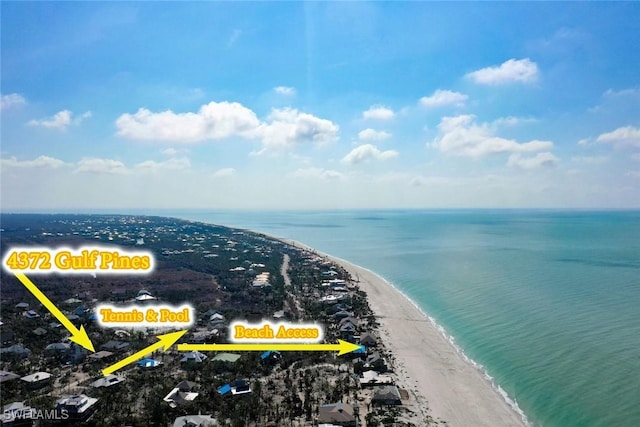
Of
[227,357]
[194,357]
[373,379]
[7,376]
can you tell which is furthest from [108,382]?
[373,379]

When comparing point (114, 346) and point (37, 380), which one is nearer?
point (37, 380)

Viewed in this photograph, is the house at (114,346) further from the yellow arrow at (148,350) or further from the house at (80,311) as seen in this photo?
the house at (80,311)

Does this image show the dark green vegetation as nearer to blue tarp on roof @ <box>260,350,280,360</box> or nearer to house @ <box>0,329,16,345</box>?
house @ <box>0,329,16,345</box>

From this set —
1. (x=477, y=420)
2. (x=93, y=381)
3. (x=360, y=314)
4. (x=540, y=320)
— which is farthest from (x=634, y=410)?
(x=93, y=381)

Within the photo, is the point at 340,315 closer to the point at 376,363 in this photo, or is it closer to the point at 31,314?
the point at 376,363

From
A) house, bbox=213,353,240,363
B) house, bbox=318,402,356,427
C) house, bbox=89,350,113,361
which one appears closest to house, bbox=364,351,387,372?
house, bbox=318,402,356,427

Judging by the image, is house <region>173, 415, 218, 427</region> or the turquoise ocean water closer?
house <region>173, 415, 218, 427</region>
